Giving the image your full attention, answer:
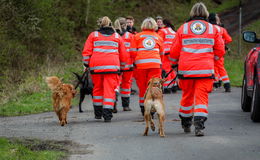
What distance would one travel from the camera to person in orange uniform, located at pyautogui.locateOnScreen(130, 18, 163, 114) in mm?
12656

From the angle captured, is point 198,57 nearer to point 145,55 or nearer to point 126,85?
point 145,55

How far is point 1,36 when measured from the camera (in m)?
19.7

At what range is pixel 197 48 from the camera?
32.3 feet

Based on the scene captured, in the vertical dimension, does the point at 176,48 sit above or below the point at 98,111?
above

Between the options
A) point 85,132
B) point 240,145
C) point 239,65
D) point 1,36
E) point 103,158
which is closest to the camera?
point 103,158

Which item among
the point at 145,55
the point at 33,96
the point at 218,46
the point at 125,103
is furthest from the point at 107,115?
the point at 33,96

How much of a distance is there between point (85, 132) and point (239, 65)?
51.3 feet

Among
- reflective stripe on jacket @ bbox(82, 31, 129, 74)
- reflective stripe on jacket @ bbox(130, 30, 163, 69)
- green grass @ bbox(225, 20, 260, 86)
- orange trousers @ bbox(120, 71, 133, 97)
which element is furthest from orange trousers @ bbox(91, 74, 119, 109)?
green grass @ bbox(225, 20, 260, 86)

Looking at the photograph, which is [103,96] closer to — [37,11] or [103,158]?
[103,158]

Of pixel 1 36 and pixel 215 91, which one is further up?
pixel 1 36

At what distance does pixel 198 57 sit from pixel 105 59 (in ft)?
9.02

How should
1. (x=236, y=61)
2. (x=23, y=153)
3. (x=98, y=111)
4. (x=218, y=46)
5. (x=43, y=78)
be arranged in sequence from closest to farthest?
(x=23, y=153) → (x=218, y=46) → (x=98, y=111) → (x=43, y=78) → (x=236, y=61)

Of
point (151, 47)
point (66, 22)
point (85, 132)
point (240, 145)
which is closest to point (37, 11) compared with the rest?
point (66, 22)

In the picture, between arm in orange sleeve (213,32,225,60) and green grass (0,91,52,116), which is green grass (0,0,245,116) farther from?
arm in orange sleeve (213,32,225,60)
